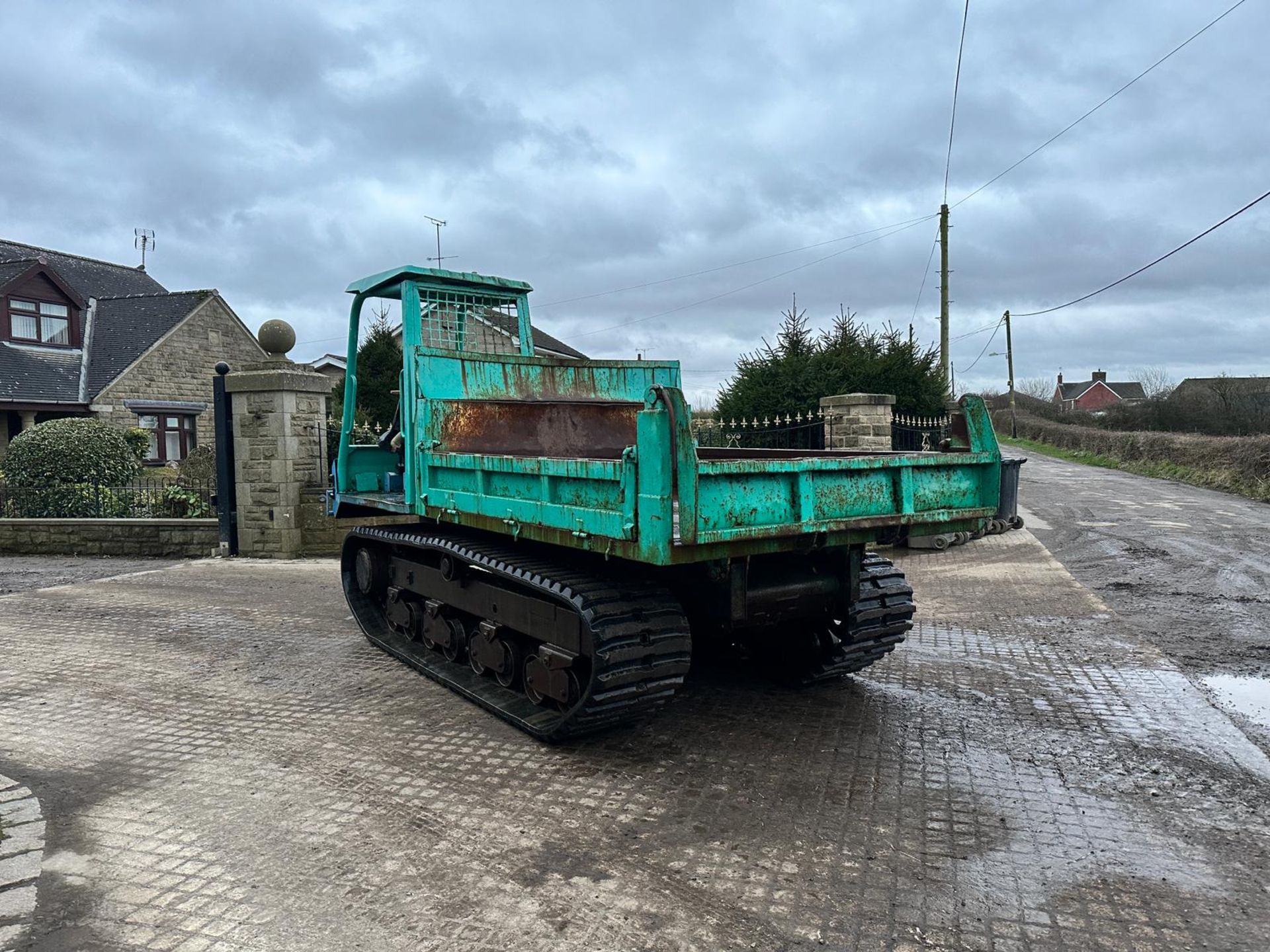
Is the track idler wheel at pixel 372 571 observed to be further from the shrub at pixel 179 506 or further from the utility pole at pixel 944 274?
the utility pole at pixel 944 274

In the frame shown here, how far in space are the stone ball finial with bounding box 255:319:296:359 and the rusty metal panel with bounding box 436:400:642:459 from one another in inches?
276

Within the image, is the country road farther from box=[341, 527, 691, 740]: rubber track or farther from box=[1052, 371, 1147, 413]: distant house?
box=[1052, 371, 1147, 413]: distant house

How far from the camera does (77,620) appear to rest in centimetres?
745

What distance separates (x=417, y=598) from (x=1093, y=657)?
485cm

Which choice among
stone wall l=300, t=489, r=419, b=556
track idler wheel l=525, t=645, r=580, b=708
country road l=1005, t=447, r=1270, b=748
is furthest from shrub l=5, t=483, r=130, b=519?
country road l=1005, t=447, r=1270, b=748

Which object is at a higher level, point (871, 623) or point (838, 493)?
point (838, 493)

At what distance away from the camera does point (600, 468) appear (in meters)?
3.63

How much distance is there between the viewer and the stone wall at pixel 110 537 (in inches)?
456

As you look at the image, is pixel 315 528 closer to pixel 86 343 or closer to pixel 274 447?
pixel 274 447

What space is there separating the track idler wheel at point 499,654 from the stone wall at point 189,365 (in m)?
21.3

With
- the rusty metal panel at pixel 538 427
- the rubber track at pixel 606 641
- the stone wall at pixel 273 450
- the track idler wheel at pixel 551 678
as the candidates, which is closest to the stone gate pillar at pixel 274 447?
the stone wall at pixel 273 450

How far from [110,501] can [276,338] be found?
3864mm

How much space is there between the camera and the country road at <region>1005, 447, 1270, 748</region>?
5.93m

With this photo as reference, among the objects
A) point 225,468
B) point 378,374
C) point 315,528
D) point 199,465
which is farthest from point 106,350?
point 315,528
